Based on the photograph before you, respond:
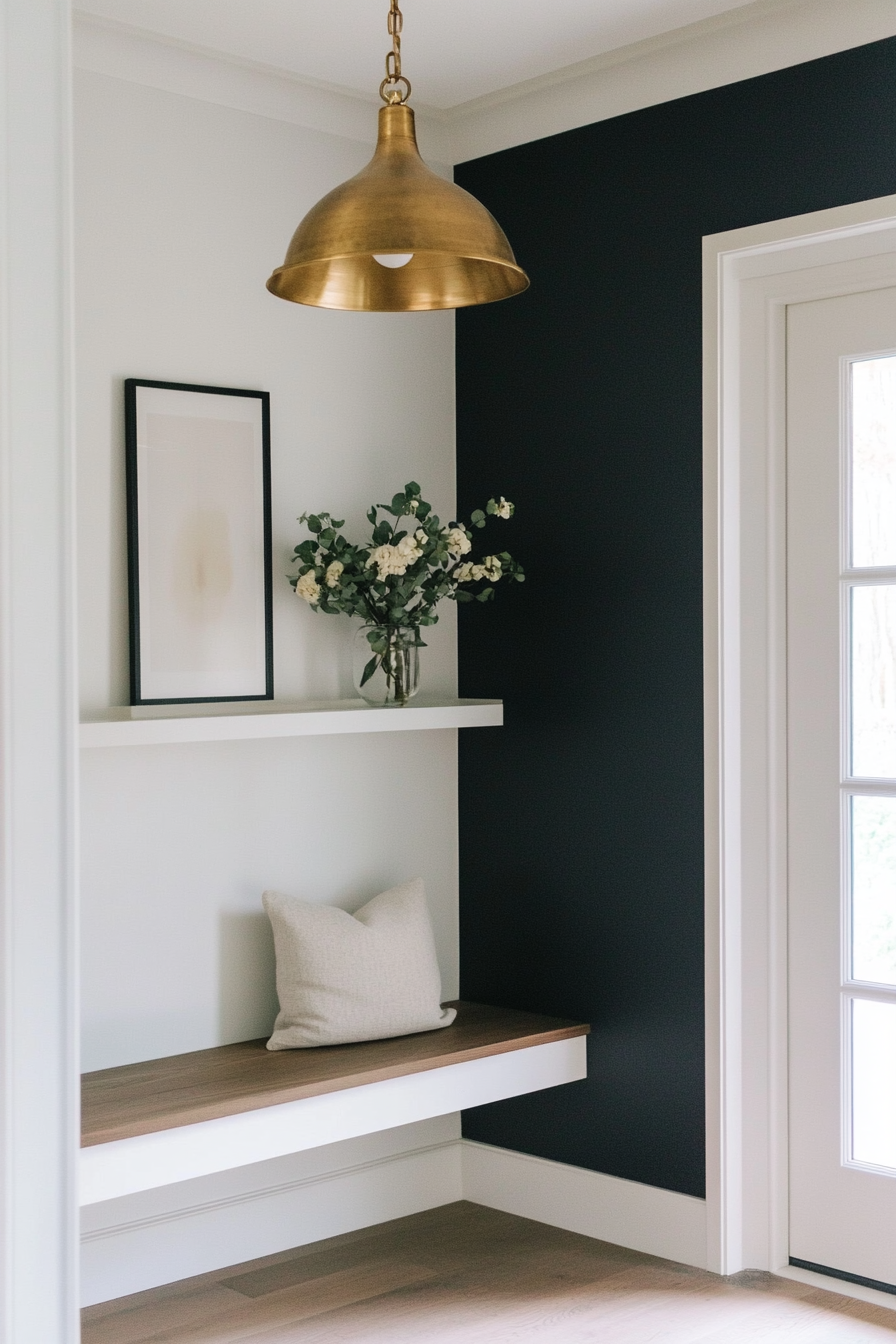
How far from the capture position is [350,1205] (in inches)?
136

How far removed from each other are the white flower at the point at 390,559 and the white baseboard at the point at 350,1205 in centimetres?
141

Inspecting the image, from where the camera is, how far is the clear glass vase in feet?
10.9

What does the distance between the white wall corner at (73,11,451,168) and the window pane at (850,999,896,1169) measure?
7.81ft

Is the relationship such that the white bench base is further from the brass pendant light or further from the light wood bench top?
the brass pendant light

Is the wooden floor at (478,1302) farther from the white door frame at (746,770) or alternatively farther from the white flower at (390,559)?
the white flower at (390,559)

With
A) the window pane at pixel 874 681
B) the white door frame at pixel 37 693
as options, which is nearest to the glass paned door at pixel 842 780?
the window pane at pixel 874 681

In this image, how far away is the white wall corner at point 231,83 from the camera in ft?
9.83

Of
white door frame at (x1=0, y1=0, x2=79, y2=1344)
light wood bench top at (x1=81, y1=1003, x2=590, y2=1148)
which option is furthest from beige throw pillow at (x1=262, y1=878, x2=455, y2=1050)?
white door frame at (x1=0, y1=0, x2=79, y2=1344)

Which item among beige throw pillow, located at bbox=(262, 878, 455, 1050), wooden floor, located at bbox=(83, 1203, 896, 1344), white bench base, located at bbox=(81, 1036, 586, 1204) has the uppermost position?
beige throw pillow, located at bbox=(262, 878, 455, 1050)

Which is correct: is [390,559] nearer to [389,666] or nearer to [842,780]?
[389,666]

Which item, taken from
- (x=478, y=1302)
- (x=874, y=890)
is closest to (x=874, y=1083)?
(x=874, y=890)

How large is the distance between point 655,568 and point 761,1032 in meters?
1.08

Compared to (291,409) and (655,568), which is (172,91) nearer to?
(291,409)

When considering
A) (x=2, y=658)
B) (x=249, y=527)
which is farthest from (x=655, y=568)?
(x=2, y=658)
